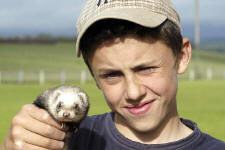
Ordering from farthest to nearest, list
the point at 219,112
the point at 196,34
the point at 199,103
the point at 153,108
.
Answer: the point at 196,34 → the point at 199,103 → the point at 219,112 → the point at 153,108

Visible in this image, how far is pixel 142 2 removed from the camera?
7.91 feet

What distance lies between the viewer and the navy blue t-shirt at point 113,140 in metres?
2.62

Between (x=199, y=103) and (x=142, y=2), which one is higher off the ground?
(x=142, y=2)

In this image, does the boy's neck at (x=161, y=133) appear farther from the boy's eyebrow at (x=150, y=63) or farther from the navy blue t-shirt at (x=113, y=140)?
the boy's eyebrow at (x=150, y=63)

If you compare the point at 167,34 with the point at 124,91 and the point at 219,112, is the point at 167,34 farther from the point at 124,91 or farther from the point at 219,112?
the point at 219,112

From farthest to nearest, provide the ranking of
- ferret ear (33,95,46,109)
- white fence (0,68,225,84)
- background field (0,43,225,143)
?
white fence (0,68,225,84) < background field (0,43,225,143) < ferret ear (33,95,46,109)

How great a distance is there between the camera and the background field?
13.7m

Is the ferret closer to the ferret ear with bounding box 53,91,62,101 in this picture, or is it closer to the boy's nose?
the ferret ear with bounding box 53,91,62,101

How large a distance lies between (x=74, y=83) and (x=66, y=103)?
1144 inches

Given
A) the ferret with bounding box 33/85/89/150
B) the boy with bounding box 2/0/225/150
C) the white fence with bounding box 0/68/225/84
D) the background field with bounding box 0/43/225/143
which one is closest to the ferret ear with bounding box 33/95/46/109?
the ferret with bounding box 33/85/89/150

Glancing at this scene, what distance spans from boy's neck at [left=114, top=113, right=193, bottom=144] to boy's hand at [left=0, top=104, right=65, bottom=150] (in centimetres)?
54

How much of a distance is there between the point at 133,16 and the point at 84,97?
552 mm

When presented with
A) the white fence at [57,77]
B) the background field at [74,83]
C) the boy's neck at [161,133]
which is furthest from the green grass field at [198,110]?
the white fence at [57,77]

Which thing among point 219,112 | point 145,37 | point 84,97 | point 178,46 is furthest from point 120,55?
point 219,112
